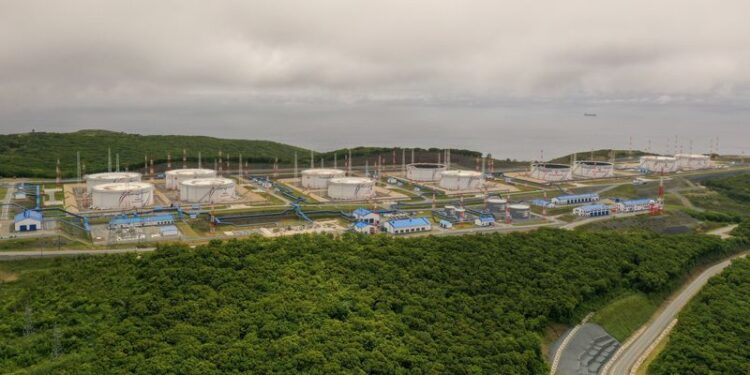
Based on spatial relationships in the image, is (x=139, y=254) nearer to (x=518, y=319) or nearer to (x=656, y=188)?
(x=518, y=319)

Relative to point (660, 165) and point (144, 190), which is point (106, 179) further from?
point (660, 165)

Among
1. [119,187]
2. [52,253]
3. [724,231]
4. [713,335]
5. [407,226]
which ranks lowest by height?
[713,335]

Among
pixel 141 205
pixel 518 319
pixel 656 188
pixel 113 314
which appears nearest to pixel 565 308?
pixel 518 319

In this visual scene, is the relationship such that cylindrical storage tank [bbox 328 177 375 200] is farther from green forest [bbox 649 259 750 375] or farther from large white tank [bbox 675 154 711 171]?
large white tank [bbox 675 154 711 171]

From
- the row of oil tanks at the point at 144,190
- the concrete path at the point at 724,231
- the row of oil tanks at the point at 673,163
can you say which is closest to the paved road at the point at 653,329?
the concrete path at the point at 724,231

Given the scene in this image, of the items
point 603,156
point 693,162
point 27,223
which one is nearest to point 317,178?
point 27,223
